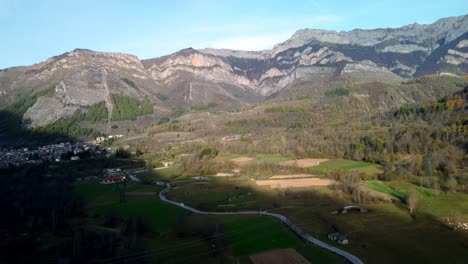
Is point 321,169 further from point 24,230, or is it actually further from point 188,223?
point 24,230

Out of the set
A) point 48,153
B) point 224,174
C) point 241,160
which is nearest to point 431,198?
point 224,174

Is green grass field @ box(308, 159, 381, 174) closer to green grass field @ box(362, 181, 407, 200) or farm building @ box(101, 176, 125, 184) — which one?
green grass field @ box(362, 181, 407, 200)

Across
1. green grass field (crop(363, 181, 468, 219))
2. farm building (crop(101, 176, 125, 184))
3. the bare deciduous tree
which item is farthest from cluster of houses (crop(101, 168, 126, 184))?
the bare deciduous tree

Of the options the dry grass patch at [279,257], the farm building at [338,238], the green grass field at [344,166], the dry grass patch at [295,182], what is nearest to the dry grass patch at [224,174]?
the dry grass patch at [295,182]

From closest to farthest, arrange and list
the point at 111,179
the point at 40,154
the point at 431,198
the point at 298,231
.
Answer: the point at 298,231 < the point at 431,198 < the point at 111,179 < the point at 40,154

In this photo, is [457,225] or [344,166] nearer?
[457,225]

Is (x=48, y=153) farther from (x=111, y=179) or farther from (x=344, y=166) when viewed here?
(x=344, y=166)

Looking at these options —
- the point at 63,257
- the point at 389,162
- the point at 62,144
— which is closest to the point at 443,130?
the point at 389,162
